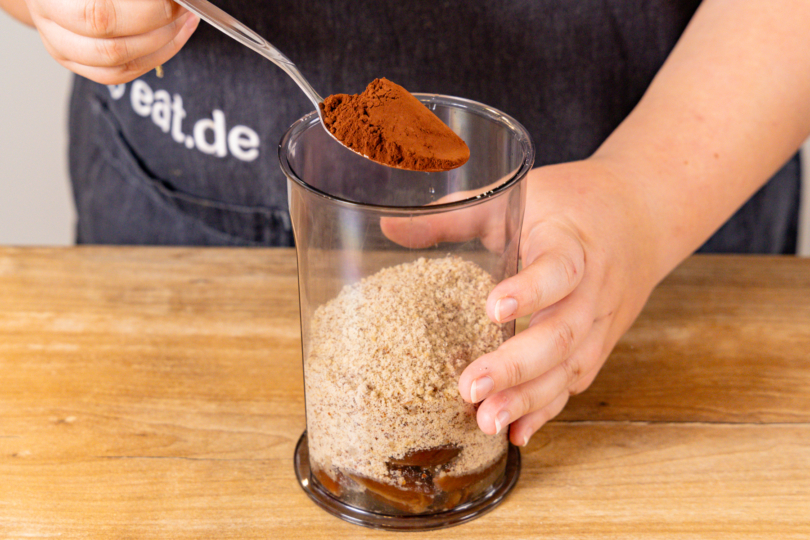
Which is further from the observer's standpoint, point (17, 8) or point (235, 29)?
point (17, 8)

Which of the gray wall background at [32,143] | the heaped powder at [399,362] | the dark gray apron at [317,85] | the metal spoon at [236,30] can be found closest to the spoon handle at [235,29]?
the metal spoon at [236,30]

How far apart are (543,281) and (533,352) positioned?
1.8 inches

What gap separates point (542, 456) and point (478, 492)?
7cm

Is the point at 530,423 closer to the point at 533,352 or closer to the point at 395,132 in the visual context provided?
the point at 533,352

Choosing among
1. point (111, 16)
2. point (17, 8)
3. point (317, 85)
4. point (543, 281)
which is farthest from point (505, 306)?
point (17, 8)

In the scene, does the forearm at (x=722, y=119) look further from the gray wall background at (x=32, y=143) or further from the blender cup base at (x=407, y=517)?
the gray wall background at (x=32, y=143)

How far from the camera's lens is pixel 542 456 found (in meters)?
0.54

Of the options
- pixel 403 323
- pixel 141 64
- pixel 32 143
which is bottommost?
pixel 32 143

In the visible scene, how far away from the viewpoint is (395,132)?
432mm

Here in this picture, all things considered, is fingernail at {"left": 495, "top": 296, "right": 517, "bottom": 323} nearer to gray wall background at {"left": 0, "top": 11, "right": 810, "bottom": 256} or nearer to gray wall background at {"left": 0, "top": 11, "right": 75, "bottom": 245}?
gray wall background at {"left": 0, "top": 11, "right": 810, "bottom": 256}

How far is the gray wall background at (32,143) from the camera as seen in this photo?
4.83ft

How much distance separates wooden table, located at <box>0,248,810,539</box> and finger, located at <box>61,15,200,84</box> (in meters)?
0.24

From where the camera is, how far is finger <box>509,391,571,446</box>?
20.0 inches

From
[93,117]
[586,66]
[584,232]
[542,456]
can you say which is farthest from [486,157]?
[93,117]
